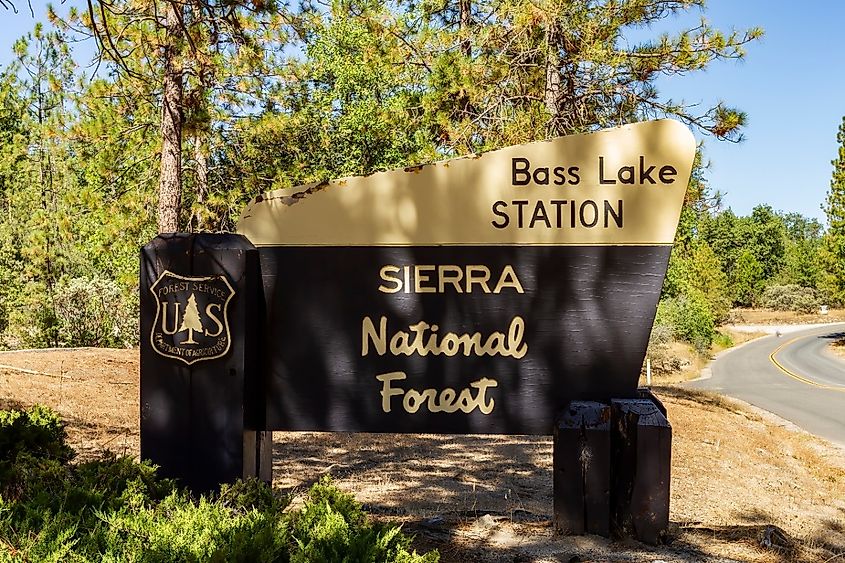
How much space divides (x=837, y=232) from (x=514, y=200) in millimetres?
53772

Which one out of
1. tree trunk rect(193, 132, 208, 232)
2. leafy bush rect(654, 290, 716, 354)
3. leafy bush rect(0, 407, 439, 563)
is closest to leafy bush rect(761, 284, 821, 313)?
Answer: leafy bush rect(654, 290, 716, 354)

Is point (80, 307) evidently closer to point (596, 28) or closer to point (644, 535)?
point (596, 28)

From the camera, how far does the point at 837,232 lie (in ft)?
164

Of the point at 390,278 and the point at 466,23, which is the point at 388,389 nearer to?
the point at 390,278

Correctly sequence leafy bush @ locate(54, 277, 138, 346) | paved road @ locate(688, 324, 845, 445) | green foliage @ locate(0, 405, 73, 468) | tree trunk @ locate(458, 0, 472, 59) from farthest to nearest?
paved road @ locate(688, 324, 845, 445), leafy bush @ locate(54, 277, 138, 346), tree trunk @ locate(458, 0, 472, 59), green foliage @ locate(0, 405, 73, 468)

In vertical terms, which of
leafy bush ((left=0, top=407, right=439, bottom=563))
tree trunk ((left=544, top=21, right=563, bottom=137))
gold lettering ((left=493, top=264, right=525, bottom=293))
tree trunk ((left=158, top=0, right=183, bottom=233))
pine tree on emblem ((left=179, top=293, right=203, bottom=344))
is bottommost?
leafy bush ((left=0, top=407, right=439, bottom=563))

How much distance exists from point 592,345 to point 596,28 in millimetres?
9118

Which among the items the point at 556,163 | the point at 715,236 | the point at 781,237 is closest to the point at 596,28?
the point at 556,163

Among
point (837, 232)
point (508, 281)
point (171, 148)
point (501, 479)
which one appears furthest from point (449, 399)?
point (837, 232)

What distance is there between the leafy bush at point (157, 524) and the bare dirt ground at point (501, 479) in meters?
1.25

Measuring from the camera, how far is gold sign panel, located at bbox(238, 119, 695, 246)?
14.0 feet

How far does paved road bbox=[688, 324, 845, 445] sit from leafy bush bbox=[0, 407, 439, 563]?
1756 cm

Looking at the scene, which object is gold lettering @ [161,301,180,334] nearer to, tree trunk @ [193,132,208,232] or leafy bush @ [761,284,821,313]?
tree trunk @ [193,132,208,232]

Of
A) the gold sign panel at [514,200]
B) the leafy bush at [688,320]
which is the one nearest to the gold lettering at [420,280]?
the gold sign panel at [514,200]
